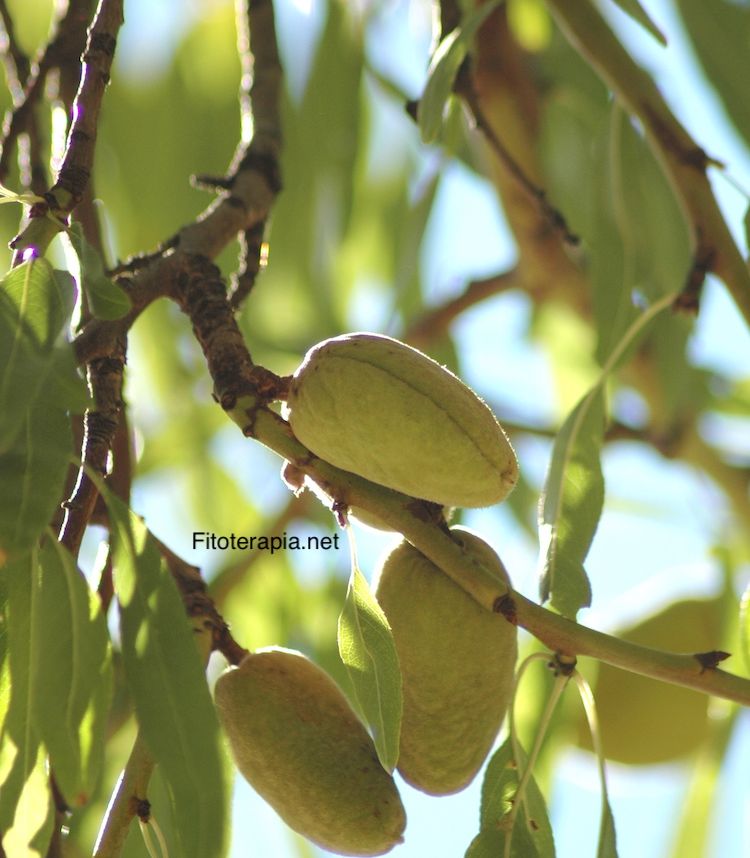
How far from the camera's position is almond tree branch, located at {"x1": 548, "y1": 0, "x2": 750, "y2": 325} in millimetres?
1238

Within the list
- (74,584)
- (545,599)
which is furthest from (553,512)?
(74,584)

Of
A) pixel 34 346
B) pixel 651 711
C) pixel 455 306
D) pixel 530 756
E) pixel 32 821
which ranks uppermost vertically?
pixel 455 306

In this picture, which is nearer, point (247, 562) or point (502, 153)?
point (502, 153)

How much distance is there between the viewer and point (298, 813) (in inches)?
34.0

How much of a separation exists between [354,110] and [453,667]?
1132 mm

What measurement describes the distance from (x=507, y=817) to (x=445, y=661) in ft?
0.48

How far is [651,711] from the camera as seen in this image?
150 cm

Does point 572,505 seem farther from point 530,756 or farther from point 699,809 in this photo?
point 699,809

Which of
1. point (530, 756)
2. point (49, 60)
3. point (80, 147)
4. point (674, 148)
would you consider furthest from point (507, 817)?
point (49, 60)

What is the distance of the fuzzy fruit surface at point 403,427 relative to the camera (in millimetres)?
768

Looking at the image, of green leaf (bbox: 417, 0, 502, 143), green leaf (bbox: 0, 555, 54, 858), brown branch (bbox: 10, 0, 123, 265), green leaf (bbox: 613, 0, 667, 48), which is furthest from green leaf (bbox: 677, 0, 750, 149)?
green leaf (bbox: 0, 555, 54, 858)

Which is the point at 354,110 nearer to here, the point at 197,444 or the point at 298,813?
the point at 197,444

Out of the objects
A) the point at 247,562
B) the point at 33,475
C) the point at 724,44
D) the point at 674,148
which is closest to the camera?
the point at 33,475

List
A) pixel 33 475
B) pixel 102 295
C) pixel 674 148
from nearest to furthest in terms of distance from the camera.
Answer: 1. pixel 33 475
2. pixel 102 295
3. pixel 674 148
